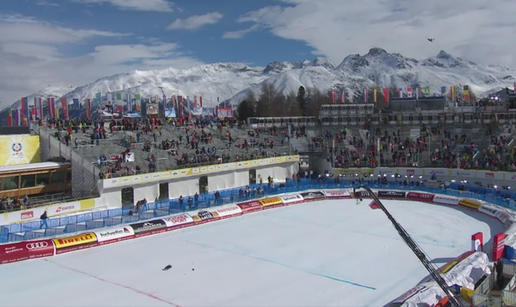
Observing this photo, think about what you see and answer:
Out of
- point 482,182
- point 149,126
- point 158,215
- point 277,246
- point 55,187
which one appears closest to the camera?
point 277,246

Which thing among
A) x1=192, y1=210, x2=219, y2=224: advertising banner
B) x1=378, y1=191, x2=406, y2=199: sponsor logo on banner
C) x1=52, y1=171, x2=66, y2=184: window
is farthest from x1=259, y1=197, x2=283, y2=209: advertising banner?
x1=52, y1=171, x2=66, y2=184: window

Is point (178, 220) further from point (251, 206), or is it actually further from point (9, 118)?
point (9, 118)

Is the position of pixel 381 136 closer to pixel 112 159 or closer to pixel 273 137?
pixel 273 137

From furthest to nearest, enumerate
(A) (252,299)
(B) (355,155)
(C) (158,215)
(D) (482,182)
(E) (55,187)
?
(B) (355,155), (D) (482,182), (E) (55,187), (C) (158,215), (A) (252,299)

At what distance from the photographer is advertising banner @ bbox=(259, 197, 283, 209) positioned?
3325cm

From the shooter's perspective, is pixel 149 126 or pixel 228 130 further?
pixel 228 130

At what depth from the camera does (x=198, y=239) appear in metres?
25.3

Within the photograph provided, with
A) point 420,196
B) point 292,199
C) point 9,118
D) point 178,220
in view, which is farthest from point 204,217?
point 9,118

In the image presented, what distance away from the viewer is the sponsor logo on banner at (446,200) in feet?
109

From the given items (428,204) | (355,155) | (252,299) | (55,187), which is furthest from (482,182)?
(55,187)

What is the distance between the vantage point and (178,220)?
91.1ft

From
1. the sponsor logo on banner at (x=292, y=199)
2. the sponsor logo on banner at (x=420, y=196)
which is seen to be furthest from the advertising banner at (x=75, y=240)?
the sponsor logo on banner at (x=420, y=196)

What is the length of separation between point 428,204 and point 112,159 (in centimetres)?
2504

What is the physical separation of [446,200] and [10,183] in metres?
31.6
